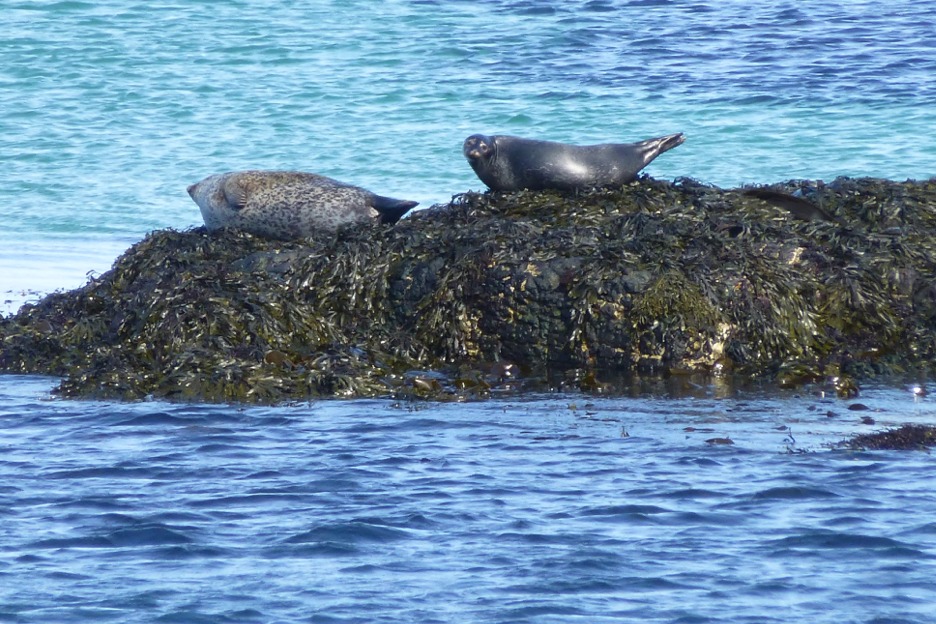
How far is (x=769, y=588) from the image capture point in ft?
15.0

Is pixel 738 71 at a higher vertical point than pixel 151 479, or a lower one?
higher

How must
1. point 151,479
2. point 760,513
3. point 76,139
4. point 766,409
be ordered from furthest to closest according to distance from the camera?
point 76,139 < point 766,409 < point 151,479 < point 760,513

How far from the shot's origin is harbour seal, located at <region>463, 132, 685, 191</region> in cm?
910

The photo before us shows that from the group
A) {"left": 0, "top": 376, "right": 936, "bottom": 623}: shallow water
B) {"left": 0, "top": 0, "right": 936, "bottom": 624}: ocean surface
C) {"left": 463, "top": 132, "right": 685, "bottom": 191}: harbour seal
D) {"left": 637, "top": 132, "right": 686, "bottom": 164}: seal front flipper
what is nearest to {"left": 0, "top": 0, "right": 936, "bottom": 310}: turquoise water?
{"left": 0, "top": 0, "right": 936, "bottom": 624}: ocean surface

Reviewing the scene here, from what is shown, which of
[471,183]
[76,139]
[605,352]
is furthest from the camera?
[76,139]

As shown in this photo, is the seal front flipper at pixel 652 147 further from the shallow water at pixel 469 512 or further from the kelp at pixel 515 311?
the shallow water at pixel 469 512

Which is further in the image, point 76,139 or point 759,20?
point 759,20

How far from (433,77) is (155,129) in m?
4.25

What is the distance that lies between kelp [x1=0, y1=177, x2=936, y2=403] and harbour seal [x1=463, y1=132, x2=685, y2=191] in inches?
12.5

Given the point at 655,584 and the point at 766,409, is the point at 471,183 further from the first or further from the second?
the point at 655,584

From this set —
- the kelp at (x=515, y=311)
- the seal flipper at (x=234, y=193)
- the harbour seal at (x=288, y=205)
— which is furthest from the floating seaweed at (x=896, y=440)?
the seal flipper at (x=234, y=193)

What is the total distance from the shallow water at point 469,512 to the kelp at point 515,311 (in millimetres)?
411

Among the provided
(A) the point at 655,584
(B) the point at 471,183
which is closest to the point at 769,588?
(A) the point at 655,584

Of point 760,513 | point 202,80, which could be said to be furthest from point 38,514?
point 202,80
